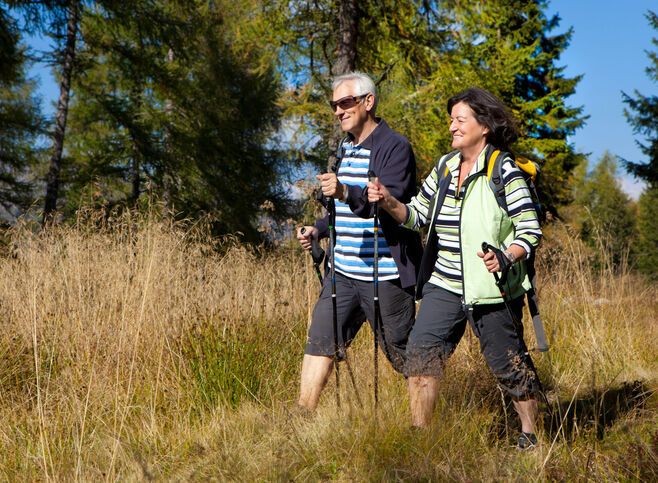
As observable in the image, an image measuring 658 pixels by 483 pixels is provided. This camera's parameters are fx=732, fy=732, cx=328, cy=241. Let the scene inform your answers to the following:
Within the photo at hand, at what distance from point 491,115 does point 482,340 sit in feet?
3.51

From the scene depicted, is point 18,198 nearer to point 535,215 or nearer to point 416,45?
point 416,45

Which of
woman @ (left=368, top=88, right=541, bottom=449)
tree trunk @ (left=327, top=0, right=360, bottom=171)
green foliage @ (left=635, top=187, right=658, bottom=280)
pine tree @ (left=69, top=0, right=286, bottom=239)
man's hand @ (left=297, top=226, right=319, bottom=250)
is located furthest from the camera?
green foliage @ (left=635, top=187, right=658, bottom=280)

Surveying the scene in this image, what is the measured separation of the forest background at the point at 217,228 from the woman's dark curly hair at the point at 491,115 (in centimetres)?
133

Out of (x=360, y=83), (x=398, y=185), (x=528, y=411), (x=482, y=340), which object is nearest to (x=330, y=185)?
(x=398, y=185)

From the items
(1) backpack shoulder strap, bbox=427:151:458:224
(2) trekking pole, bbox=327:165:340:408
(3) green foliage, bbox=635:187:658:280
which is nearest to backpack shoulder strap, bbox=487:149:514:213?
(1) backpack shoulder strap, bbox=427:151:458:224

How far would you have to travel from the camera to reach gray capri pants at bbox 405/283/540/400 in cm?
337

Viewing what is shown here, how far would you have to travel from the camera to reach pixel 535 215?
130 inches

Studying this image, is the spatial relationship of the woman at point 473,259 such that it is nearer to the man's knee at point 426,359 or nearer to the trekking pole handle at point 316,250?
the man's knee at point 426,359

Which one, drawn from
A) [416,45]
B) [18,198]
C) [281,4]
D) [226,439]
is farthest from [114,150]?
[226,439]

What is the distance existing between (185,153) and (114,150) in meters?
1.72

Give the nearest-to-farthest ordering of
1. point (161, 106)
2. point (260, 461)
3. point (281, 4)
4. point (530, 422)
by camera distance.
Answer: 1. point (260, 461)
2. point (530, 422)
3. point (281, 4)
4. point (161, 106)

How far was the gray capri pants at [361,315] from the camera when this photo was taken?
3703mm

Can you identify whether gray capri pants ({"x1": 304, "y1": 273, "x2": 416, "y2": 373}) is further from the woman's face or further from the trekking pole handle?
the woman's face

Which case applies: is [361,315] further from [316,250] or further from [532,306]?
[532,306]
